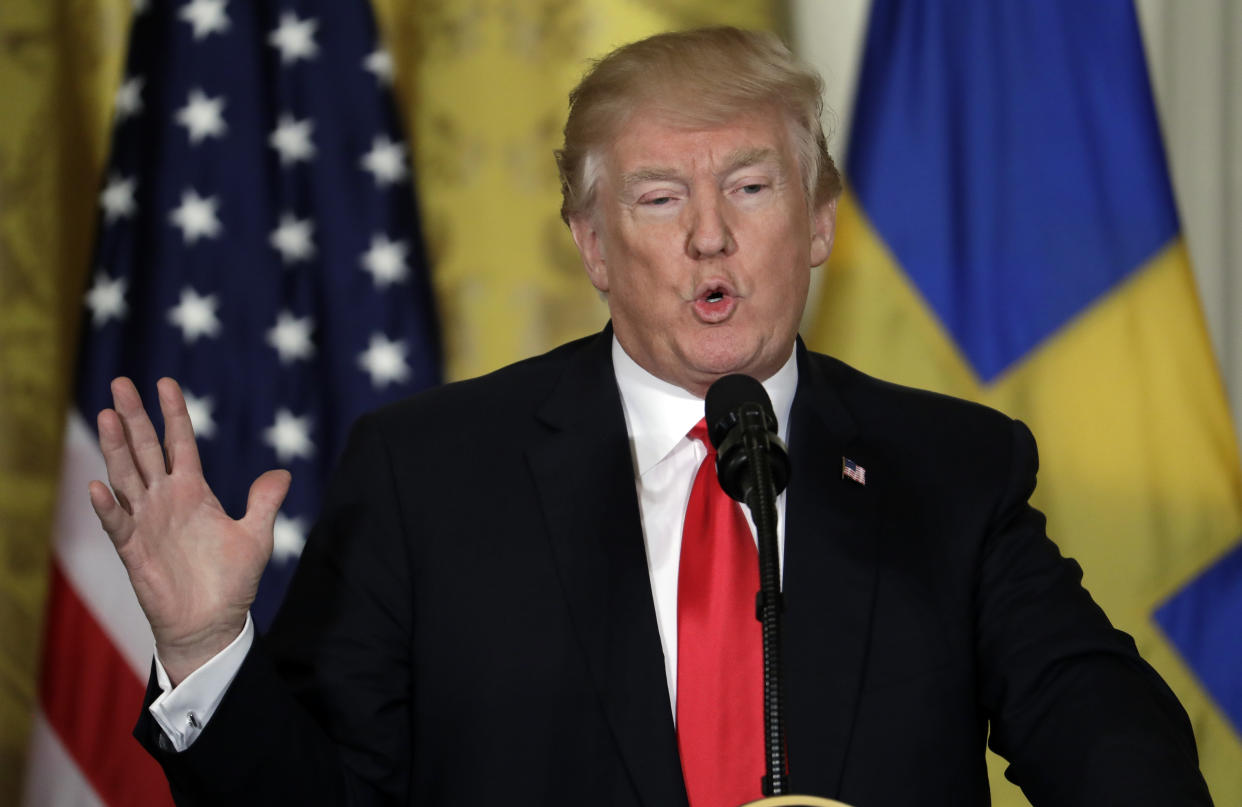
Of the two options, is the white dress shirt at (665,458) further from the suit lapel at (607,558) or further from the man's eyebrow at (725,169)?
the man's eyebrow at (725,169)

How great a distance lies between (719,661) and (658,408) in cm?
40

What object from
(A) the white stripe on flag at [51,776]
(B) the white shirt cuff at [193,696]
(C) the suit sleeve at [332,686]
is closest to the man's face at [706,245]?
(C) the suit sleeve at [332,686]

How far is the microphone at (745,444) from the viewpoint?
1.20 meters

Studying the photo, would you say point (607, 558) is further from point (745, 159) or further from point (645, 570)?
point (745, 159)

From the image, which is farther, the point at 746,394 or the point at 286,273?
→ the point at 286,273

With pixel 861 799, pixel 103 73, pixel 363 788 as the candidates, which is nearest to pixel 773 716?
pixel 861 799

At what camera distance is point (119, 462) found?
4.56 ft

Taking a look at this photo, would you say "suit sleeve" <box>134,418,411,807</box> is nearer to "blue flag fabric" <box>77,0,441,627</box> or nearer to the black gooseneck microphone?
the black gooseneck microphone

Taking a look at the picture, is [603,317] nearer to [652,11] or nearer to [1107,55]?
[652,11]

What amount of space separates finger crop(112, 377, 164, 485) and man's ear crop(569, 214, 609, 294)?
716mm

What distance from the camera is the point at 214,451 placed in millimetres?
2736

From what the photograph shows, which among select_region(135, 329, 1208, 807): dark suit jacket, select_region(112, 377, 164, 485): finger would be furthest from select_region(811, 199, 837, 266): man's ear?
select_region(112, 377, 164, 485): finger

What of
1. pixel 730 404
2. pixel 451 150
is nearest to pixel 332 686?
pixel 730 404

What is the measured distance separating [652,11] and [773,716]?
201cm
